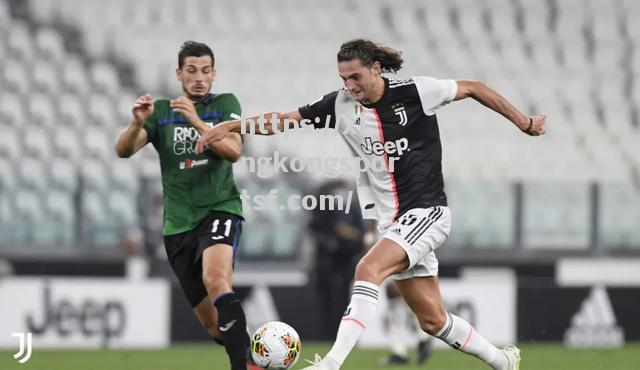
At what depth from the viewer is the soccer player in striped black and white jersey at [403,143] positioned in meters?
7.07

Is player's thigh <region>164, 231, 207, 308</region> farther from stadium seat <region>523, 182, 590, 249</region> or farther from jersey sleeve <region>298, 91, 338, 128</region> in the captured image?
stadium seat <region>523, 182, 590, 249</region>

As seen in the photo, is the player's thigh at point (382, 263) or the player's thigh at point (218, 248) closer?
the player's thigh at point (382, 263)

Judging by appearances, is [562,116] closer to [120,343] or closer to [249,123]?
[120,343]

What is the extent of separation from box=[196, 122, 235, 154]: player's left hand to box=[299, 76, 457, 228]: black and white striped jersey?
1.59 feet

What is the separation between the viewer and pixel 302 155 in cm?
1673

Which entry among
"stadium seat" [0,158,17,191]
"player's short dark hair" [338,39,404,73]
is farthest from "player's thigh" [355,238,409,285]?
"stadium seat" [0,158,17,191]

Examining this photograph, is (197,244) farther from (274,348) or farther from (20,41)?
(20,41)

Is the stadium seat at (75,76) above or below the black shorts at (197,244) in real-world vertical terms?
above

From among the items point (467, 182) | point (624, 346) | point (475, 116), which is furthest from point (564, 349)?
point (475, 116)

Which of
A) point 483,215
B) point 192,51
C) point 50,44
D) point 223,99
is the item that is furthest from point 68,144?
point 192,51

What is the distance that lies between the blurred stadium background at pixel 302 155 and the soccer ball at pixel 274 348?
4.94 meters

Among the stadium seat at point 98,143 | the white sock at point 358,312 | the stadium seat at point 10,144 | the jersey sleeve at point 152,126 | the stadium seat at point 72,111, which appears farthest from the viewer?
the stadium seat at point 72,111

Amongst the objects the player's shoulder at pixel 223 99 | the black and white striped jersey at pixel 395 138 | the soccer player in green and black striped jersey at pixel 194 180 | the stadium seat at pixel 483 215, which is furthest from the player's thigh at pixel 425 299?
the stadium seat at pixel 483 215

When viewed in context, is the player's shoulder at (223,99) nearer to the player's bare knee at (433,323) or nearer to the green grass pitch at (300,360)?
the player's bare knee at (433,323)
